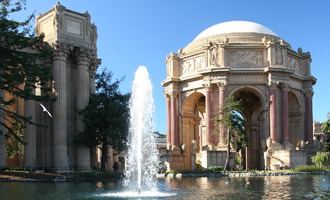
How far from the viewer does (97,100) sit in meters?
33.8

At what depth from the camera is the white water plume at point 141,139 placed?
2047 cm

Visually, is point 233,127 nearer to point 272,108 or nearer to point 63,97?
point 272,108

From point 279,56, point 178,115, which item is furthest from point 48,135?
point 279,56

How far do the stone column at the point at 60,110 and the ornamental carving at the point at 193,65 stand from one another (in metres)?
22.7

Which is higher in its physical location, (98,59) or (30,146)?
(98,59)

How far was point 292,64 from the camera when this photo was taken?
2094 inches

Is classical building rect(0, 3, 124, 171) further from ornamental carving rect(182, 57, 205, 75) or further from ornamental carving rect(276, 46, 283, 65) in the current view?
ornamental carving rect(276, 46, 283, 65)

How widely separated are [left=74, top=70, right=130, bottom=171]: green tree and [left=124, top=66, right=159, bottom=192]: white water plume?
9.97m

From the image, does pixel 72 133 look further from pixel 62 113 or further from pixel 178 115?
pixel 178 115

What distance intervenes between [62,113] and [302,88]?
3469 centimetres

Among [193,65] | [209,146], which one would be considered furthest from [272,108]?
[193,65]

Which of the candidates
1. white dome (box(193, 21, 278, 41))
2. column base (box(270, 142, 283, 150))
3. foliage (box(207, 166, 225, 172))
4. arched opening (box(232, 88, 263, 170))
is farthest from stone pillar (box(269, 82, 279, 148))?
arched opening (box(232, 88, 263, 170))

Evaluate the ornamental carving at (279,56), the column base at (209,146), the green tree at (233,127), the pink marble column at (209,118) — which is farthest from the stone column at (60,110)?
the ornamental carving at (279,56)

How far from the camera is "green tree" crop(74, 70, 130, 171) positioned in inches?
1289
